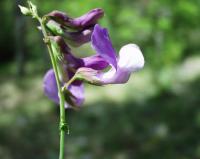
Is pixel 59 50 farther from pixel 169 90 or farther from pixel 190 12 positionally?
pixel 169 90

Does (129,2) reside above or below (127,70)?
above

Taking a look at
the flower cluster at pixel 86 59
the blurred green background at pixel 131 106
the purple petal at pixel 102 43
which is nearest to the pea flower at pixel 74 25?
the flower cluster at pixel 86 59

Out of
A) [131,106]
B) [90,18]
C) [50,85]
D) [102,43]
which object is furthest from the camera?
[131,106]

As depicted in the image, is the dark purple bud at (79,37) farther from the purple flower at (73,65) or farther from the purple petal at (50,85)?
the purple petal at (50,85)

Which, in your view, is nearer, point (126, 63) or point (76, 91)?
point (126, 63)

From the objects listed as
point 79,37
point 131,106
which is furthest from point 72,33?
point 131,106

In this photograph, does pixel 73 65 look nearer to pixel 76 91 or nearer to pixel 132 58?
pixel 76 91

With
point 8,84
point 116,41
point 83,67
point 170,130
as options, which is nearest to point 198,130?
point 170,130
